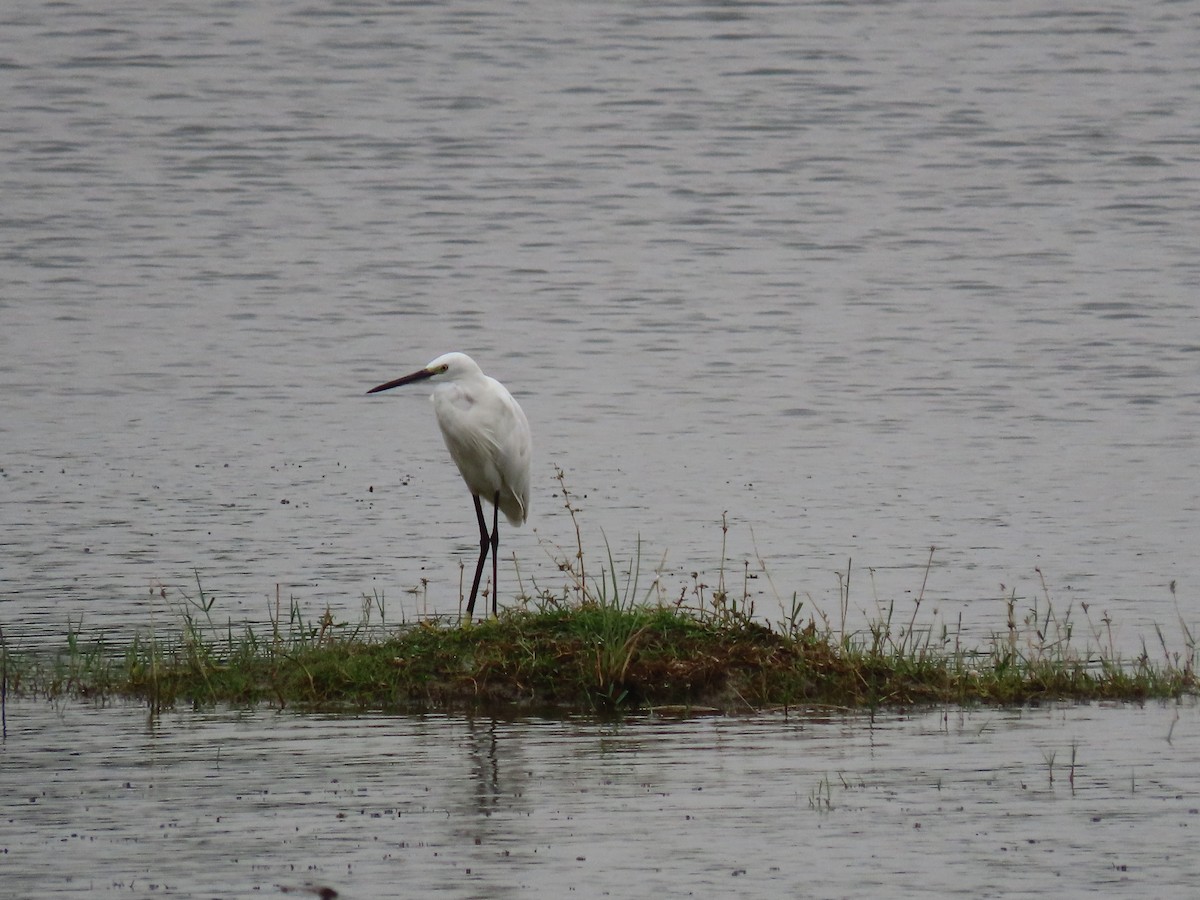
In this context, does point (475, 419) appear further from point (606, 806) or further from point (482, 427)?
point (606, 806)

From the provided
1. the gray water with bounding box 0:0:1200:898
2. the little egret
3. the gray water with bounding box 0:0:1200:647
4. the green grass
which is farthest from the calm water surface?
the gray water with bounding box 0:0:1200:647

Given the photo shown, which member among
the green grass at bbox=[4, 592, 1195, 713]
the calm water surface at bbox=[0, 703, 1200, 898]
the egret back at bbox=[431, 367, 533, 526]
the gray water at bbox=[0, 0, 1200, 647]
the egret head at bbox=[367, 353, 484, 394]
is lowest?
the calm water surface at bbox=[0, 703, 1200, 898]

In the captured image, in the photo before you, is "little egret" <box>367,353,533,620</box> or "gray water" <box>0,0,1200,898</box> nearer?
"gray water" <box>0,0,1200,898</box>

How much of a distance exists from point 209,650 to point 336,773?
2642mm

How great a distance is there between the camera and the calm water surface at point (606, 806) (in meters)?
6.90

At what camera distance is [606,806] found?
7734mm

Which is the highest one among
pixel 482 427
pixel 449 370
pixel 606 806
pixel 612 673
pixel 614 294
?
pixel 614 294

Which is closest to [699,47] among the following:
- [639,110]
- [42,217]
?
[639,110]

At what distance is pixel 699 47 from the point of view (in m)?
58.7

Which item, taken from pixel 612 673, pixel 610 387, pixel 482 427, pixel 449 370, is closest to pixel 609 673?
pixel 612 673

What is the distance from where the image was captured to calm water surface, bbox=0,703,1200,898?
6.90 meters

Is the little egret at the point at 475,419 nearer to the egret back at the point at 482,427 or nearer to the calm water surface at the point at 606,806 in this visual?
the egret back at the point at 482,427

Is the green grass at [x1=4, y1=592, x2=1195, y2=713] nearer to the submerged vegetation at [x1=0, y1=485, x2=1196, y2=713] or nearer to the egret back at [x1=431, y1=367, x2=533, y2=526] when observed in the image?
the submerged vegetation at [x1=0, y1=485, x2=1196, y2=713]

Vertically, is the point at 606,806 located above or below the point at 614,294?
below
